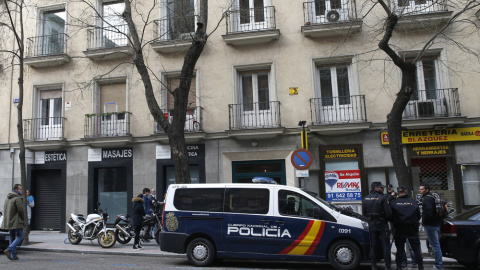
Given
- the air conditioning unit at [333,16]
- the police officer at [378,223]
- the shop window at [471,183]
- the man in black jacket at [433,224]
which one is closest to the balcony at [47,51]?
the air conditioning unit at [333,16]

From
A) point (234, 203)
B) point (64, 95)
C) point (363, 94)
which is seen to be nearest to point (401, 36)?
point (363, 94)

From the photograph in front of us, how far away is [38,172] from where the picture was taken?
56.1ft

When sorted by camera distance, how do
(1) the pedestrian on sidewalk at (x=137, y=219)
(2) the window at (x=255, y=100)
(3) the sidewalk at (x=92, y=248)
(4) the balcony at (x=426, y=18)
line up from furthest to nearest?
(2) the window at (x=255, y=100) → (4) the balcony at (x=426, y=18) → (1) the pedestrian on sidewalk at (x=137, y=219) → (3) the sidewalk at (x=92, y=248)

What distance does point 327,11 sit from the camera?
48.5 ft

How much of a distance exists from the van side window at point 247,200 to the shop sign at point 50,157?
34.0 ft

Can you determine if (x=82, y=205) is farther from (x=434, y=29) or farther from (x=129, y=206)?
(x=434, y=29)

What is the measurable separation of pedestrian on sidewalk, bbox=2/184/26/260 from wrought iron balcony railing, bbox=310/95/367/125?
9637mm

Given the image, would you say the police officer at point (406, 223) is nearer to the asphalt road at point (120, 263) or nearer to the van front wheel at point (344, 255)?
the van front wheel at point (344, 255)

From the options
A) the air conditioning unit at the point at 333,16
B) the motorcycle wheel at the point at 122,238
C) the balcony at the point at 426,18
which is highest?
the air conditioning unit at the point at 333,16

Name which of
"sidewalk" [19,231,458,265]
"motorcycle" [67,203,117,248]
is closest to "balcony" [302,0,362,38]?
"sidewalk" [19,231,458,265]

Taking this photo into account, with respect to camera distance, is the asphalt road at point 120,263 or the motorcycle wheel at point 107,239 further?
the motorcycle wheel at point 107,239

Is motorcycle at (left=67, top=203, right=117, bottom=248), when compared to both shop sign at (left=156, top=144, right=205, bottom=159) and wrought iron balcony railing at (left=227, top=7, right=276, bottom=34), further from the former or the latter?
wrought iron balcony railing at (left=227, top=7, right=276, bottom=34)

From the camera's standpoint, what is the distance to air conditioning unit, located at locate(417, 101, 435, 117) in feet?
45.3

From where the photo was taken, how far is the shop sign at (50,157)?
16500 mm
